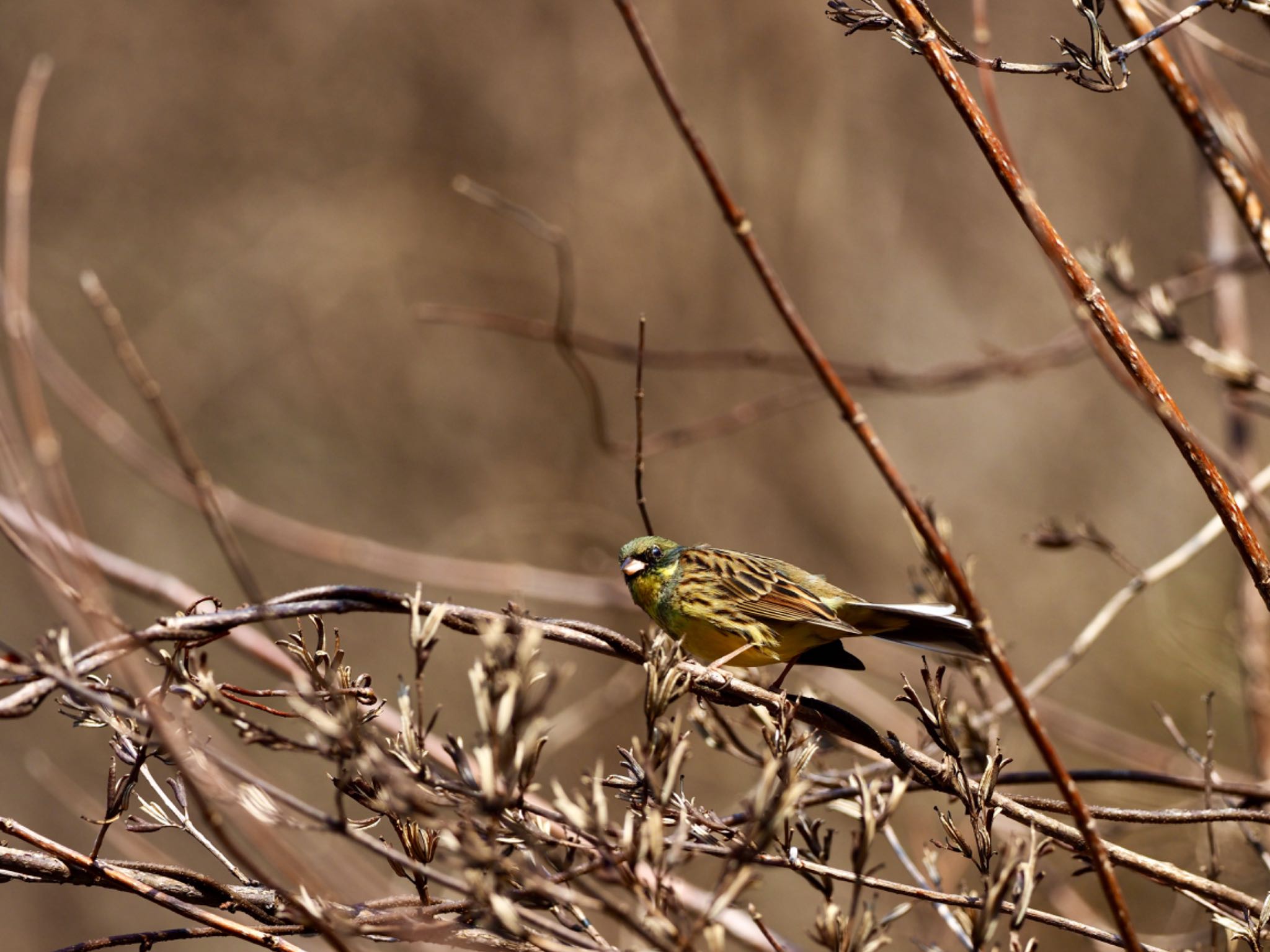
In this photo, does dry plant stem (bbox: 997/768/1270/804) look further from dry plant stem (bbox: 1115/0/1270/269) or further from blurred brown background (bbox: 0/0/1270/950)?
blurred brown background (bbox: 0/0/1270/950)

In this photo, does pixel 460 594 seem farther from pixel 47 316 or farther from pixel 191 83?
pixel 191 83

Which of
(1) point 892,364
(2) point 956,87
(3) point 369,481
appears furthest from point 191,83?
(2) point 956,87

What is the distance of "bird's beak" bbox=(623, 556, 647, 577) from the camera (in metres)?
2.64

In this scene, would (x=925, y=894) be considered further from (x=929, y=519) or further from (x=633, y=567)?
(x=633, y=567)

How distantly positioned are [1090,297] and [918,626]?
916 mm

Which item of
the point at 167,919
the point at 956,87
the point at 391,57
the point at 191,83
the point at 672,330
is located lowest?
the point at 167,919

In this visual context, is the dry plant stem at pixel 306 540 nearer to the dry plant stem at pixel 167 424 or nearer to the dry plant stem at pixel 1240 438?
the dry plant stem at pixel 167 424

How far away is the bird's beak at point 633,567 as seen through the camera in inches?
104

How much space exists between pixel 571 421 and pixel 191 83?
3.31 metres

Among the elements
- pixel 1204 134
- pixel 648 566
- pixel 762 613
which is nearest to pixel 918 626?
pixel 762 613

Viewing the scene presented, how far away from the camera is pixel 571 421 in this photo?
25.2 feet

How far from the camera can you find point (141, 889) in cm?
152

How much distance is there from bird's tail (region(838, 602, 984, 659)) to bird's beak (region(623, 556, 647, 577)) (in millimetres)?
521

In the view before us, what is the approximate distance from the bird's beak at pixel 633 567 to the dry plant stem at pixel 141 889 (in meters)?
1.28
